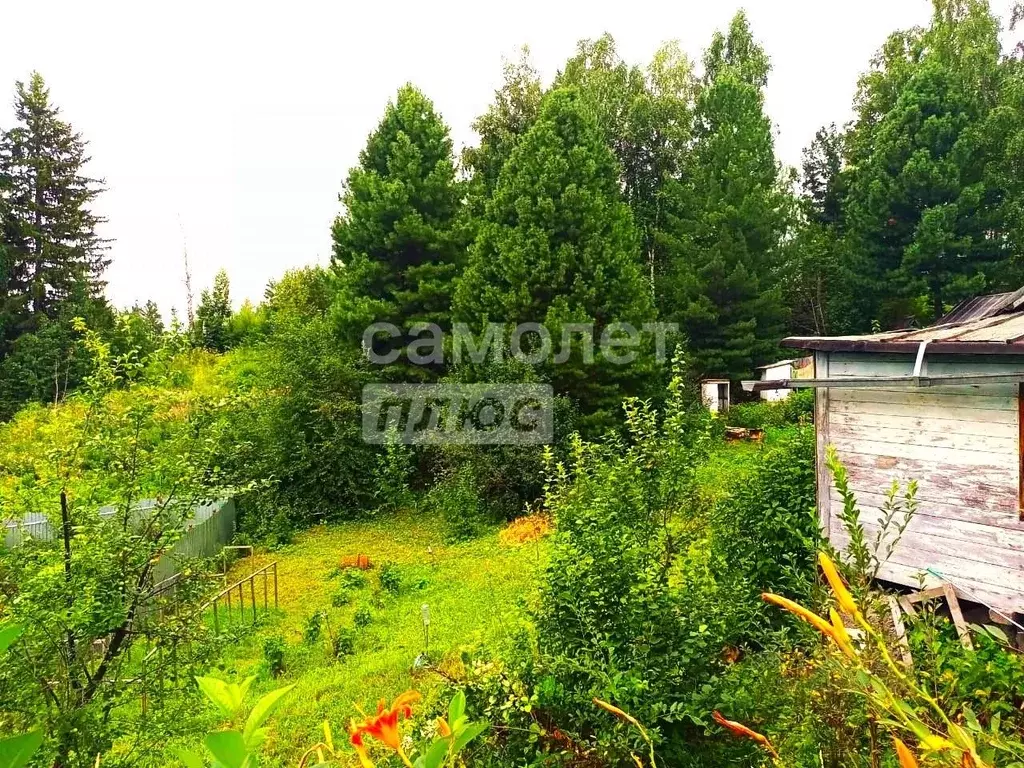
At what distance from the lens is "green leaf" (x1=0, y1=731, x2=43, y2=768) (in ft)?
1.60

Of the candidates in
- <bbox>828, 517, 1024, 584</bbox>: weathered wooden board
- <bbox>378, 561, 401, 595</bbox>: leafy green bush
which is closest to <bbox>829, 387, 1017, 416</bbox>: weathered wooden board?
<bbox>828, 517, 1024, 584</bbox>: weathered wooden board

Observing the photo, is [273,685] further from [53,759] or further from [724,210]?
[724,210]

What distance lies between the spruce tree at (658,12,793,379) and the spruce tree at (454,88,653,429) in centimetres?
438

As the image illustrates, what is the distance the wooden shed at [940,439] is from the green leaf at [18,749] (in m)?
4.43

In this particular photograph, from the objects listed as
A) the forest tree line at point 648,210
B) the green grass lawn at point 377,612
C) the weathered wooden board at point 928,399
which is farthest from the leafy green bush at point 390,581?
the weathered wooden board at point 928,399

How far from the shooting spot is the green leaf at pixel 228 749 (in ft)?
1.76

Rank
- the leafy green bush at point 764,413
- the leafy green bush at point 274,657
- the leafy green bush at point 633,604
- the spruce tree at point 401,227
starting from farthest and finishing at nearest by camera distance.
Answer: the leafy green bush at point 764,413
the spruce tree at point 401,227
the leafy green bush at point 274,657
the leafy green bush at point 633,604

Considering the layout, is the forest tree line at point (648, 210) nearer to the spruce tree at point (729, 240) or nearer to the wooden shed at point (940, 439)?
the spruce tree at point (729, 240)

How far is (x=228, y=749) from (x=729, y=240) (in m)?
17.8

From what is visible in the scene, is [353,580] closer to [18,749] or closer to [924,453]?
[924,453]

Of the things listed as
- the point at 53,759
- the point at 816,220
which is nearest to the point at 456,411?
the point at 53,759

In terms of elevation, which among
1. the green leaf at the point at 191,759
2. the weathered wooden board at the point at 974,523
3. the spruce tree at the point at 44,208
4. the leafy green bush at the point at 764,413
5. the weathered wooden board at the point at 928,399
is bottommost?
the leafy green bush at the point at 764,413

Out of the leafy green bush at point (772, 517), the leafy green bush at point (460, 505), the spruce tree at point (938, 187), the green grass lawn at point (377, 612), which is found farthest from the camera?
the spruce tree at point (938, 187)

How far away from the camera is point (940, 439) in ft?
14.1
